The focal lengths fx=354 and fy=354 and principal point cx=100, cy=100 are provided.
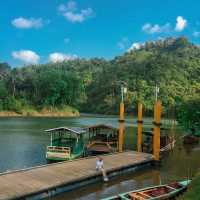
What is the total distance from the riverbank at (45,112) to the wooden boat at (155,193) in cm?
10223

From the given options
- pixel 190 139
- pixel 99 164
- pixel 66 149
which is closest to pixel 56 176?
pixel 99 164

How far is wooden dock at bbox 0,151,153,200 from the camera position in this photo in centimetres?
2095

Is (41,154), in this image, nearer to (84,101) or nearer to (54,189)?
(54,189)

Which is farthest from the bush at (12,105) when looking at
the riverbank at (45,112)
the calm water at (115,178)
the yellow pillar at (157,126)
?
the yellow pillar at (157,126)

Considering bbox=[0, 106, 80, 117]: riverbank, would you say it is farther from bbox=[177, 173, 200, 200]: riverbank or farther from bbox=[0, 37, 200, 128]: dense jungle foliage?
bbox=[177, 173, 200, 200]: riverbank

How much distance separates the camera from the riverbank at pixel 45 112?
397 ft

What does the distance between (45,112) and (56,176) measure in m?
102

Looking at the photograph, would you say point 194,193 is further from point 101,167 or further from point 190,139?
point 190,139

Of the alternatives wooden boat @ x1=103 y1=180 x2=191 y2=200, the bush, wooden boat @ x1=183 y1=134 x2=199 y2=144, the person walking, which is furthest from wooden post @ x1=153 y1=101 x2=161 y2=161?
the bush

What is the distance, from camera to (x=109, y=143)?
37750 mm

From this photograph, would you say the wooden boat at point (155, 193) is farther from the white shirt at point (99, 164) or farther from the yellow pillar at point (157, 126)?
the yellow pillar at point (157, 126)

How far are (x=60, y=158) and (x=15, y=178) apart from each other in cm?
947

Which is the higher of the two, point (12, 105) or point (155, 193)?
point (12, 105)

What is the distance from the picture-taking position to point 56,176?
24531 mm
